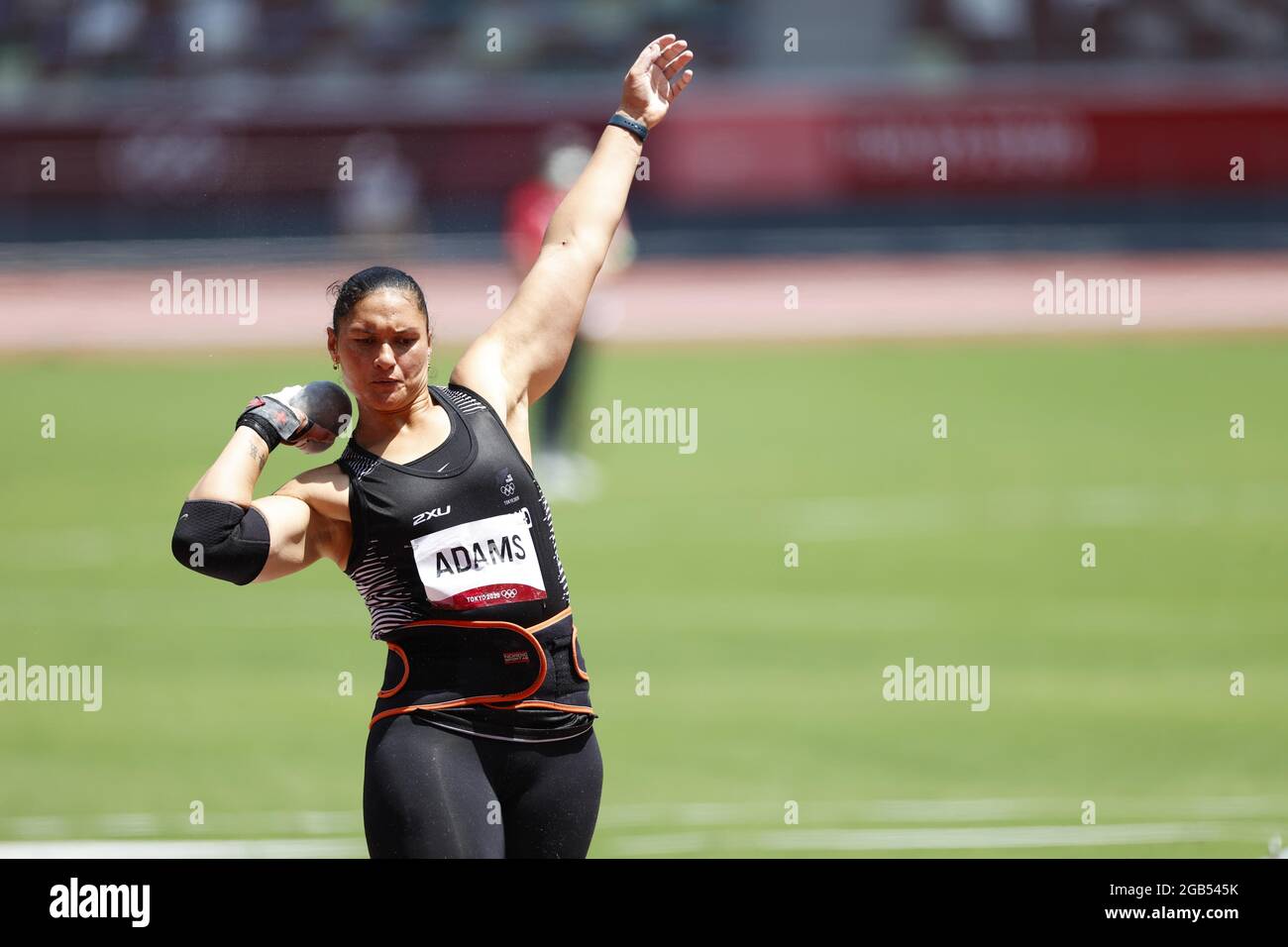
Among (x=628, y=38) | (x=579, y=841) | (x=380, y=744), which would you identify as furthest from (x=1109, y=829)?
(x=628, y=38)

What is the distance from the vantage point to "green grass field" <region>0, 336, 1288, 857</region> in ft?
27.3

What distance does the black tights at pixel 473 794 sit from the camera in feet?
14.8

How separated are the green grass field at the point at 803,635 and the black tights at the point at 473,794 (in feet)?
9.73

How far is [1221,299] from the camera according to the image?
32281mm

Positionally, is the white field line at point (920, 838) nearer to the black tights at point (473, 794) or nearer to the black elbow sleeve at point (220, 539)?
the black tights at point (473, 794)

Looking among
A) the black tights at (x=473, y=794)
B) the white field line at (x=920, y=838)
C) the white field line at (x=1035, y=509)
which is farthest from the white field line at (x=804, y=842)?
the white field line at (x=1035, y=509)

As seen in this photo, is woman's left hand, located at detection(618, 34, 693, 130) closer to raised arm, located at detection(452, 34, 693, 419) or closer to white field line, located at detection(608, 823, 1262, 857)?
raised arm, located at detection(452, 34, 693, 419)

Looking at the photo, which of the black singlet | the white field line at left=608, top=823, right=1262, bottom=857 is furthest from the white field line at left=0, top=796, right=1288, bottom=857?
the black singlet

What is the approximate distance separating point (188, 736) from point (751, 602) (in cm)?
468

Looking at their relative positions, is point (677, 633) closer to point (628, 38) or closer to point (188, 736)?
point (188, 736)

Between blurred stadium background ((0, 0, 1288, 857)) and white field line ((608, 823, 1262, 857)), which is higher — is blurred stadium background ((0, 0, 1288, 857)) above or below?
above

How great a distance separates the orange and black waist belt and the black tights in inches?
3.0
